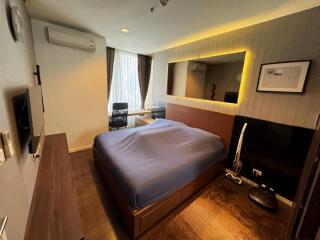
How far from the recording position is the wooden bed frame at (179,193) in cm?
142

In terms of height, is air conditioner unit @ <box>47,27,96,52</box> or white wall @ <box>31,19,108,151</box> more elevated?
air conditioner unit @ <box>47,27,96,52</box>

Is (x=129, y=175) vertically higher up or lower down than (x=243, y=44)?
lower down

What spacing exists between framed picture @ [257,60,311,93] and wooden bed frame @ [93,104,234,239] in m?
0.72

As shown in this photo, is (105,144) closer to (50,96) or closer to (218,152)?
(50,96)

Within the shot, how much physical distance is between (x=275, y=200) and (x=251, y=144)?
0.79 metres

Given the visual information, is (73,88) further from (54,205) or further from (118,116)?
(54,205)

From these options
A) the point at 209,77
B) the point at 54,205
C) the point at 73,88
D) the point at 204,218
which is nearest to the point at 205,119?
the point at 209,77

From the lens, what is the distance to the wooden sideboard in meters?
0.87

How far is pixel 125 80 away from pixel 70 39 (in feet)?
6.01

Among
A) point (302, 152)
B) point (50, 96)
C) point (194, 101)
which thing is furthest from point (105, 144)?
point (302, 152)

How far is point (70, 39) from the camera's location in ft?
8.49

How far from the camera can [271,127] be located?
2.04 metres

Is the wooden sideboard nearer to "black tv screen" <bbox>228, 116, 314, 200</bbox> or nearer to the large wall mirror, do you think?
"black tv screen" <bbox>228, 116, 314, 200</bbox>

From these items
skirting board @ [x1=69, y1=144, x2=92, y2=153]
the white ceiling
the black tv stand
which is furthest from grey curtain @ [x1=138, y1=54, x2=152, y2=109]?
the black tv stand
